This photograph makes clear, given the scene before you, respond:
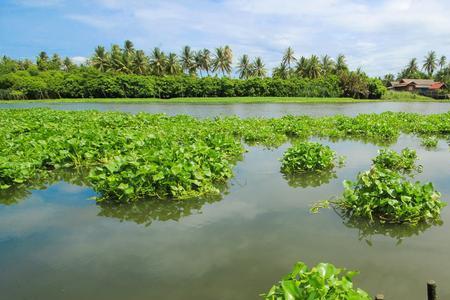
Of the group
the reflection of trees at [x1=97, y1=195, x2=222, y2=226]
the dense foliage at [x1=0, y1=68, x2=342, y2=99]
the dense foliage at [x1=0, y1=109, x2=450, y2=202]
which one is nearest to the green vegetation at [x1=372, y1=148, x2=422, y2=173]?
the dense foliage at [x1=0, y1=109, x2=450, y2=202]

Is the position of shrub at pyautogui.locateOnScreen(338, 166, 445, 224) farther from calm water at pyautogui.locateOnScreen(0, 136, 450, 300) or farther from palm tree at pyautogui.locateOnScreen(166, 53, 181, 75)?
palm tree at pyautogui.locateOnScreen(166, 53, 181, 75)

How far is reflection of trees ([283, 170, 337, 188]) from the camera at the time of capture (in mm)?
7609

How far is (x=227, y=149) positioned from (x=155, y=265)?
6.22 metres

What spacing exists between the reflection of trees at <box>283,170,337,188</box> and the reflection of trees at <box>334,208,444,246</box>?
211 centimetres

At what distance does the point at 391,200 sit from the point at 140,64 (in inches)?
2302

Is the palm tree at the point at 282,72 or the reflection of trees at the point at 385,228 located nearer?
the reflection of trees at the point at 385,228

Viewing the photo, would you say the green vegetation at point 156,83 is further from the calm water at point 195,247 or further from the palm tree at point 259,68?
the calm water at point 195,247

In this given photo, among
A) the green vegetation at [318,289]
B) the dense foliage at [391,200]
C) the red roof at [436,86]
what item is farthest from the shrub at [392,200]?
the red roof at [436,86]

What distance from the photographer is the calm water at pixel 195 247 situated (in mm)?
3838

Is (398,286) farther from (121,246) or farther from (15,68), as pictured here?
(15,68)

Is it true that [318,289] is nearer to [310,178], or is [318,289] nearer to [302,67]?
[310,178]

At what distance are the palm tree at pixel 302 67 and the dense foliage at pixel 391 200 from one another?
6048 centimetres

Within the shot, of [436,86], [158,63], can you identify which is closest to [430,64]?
[436,86]

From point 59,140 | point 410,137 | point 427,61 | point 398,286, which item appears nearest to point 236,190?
point 398,286
